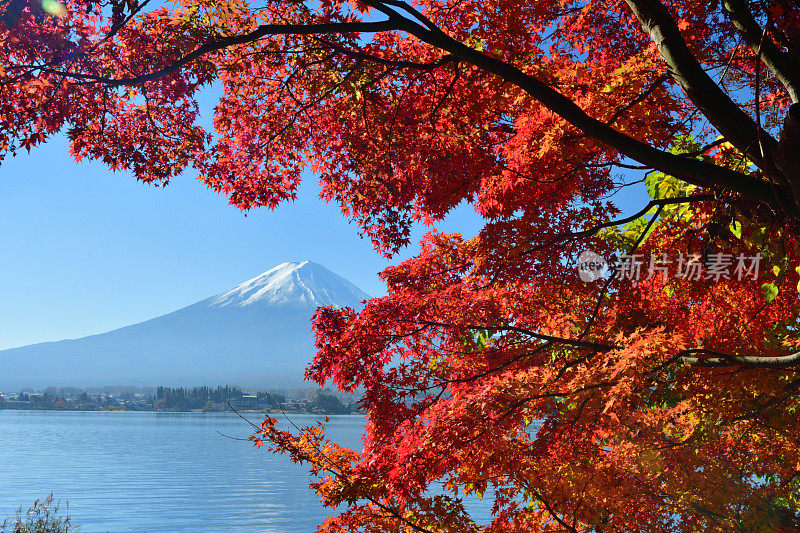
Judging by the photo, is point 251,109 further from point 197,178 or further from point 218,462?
point 218,462

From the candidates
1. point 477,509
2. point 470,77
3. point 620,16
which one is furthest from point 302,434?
point 477,509

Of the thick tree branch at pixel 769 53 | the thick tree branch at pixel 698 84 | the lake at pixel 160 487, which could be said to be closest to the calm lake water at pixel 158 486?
the lake at pixel 160 487

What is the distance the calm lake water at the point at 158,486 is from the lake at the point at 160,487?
70mm

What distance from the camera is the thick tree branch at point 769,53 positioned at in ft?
10.7

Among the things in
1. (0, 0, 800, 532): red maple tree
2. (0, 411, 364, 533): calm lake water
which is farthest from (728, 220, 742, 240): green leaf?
(0, 411, 364, 533): calm lake water

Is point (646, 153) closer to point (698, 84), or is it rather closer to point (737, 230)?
point (698, 84)

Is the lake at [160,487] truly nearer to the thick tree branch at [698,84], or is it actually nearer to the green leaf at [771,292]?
the green leaf at [771,292]

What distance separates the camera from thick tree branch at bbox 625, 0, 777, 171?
317 cm

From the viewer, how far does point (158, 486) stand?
5519 cm

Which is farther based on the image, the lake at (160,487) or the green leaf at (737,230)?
the lake at (160,487)

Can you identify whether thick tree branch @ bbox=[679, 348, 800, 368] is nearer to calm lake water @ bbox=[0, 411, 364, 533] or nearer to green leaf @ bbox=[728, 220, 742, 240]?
green leaf @ bbox=[728, 220, 742, 240]

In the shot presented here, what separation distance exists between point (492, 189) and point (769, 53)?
83.5 inches

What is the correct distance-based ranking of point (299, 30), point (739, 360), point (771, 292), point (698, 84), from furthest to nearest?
point (739, 360), point (771, 292), point (299, 30), point (698, 84)

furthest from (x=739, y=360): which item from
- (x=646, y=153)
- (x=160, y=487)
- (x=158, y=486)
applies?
(x=158, y=486)
